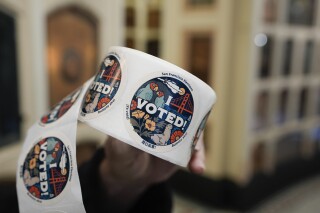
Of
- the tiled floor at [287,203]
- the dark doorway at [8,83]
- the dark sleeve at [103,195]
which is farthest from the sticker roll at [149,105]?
the tiled floor at [287,203]

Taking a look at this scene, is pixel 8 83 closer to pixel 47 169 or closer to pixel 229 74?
pixel 47 169

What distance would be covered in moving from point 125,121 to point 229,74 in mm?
1231

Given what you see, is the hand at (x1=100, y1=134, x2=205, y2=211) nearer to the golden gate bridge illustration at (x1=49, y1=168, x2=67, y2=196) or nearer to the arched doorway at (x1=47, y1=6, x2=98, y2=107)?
the golden gate bridge illustration at (x1=49, y1=168, x2=67, y2=196)

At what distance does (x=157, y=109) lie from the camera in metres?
0.39

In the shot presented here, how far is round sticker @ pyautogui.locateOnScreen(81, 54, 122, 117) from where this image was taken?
0.40 meters

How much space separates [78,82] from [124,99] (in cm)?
73

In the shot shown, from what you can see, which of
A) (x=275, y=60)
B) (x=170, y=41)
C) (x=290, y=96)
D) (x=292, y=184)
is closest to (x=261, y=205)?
(x=292, y=184)

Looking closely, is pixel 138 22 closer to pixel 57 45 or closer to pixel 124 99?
pixel 57 45

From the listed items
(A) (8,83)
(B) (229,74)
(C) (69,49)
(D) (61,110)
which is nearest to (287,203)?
(B) (229,74)

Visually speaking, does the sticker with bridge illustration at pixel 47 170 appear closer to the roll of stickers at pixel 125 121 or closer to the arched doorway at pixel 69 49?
the roll of stickers at pixel 125 121

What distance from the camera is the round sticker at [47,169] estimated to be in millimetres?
385

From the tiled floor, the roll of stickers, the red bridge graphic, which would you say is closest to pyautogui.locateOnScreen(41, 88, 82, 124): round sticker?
the roll of stickers

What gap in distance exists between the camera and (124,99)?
40 cm

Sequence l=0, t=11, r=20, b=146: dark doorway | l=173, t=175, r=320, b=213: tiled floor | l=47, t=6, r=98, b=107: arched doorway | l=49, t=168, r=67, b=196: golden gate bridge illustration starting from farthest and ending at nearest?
l=173, t=175, r=320, b=213: tiled floor → l=47, t=6, r=98, b=107: arched doorway → l=0, t=11, r=20, b=146: dark doorway → l=49, t=168, r=67, b=196: golden gate bridge illustration
